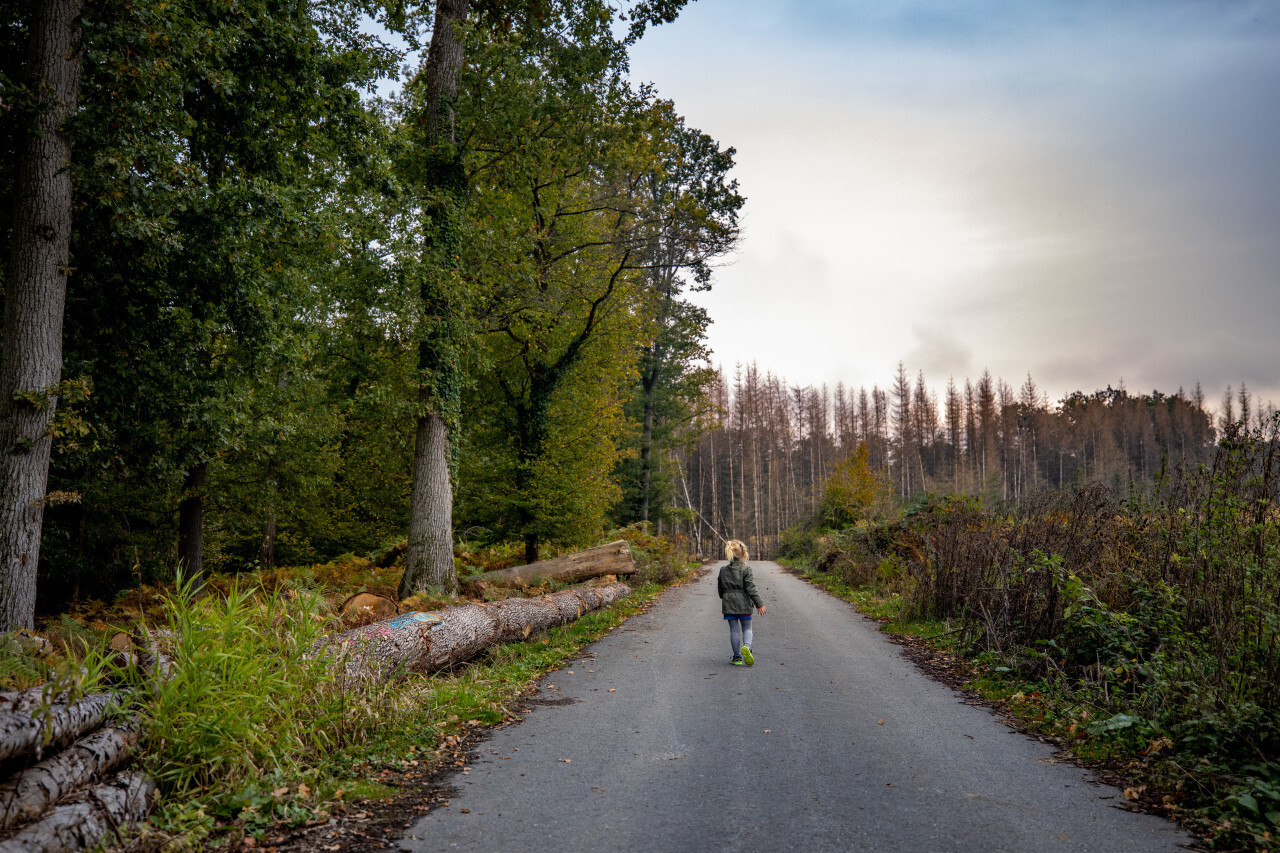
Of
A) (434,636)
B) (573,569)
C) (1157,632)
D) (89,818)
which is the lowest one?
(573,569)

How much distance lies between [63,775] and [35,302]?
244 inches

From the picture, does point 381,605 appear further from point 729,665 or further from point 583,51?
point 583,51

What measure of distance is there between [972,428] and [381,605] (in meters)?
A: 80.2

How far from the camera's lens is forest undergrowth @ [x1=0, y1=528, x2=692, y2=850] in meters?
3.86

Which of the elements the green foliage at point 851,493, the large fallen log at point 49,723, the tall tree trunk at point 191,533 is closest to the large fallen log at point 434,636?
the large fallen log at point 49,723

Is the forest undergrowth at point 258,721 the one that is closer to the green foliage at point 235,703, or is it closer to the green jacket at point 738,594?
the green foliage at point 235,703

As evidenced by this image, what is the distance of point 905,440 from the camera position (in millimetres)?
74188

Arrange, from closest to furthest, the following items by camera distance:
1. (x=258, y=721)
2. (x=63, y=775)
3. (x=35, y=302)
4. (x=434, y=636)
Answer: (x=63, y=775) → (x=258, y=721) → (x=35, y=302) → (x=434, y=636)

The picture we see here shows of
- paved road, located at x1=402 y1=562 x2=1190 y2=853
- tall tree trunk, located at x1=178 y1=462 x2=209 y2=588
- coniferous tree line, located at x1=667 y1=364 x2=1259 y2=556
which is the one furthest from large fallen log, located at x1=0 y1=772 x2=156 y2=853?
coniferous tree line, located at x1=667 y1=364 x2=1259 y2=556

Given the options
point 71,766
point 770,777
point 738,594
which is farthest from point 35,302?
point 738,594

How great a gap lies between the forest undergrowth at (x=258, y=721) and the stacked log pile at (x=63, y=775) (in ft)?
0.47

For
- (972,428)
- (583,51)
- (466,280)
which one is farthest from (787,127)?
(972,428)

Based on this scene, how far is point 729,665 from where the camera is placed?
29.2ft

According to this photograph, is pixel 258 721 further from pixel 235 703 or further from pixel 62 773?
pixel 62 773
